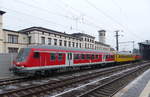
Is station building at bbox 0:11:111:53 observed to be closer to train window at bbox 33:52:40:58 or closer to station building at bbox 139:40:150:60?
station building at bbox 139:40:150:60

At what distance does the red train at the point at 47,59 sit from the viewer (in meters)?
13.6

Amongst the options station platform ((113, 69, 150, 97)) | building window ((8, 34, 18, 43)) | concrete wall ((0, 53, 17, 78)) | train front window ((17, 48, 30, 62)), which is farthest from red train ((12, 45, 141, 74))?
Answer: building window ((8, 34, 18, 43))

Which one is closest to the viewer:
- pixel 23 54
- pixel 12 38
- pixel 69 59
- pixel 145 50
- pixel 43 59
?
pixel 23 54

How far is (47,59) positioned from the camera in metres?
15.3

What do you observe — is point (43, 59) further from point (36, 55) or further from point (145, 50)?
point (145, 50)

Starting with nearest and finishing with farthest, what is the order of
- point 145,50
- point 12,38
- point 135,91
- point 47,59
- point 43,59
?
point 135,91 → point 43,59 → point 47,59 → point 12,38 → point 145,50

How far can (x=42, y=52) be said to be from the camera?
14734 mm

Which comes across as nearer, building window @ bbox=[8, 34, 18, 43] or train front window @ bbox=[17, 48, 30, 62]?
train front window @ bbox=[17, 48, 30, 62]

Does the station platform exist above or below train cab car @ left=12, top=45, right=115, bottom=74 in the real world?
below

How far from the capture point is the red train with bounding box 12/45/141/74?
1356cm

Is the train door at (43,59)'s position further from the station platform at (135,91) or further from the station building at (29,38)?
the station building at (29,38)

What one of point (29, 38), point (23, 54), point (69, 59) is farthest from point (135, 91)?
point (29, 38)

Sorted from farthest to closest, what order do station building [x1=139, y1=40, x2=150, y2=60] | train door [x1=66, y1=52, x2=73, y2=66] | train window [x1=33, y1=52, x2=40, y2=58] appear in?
station building [x1=139, y1=40, x2=150, y2=60]
train door [x1=66, y1=52, x2=73, y2=66]
train window [x1=33, y1=52, x2=40, y2=58]

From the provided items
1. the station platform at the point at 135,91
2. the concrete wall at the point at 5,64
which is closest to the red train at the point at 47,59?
the concrete wall at the point at 5,64
